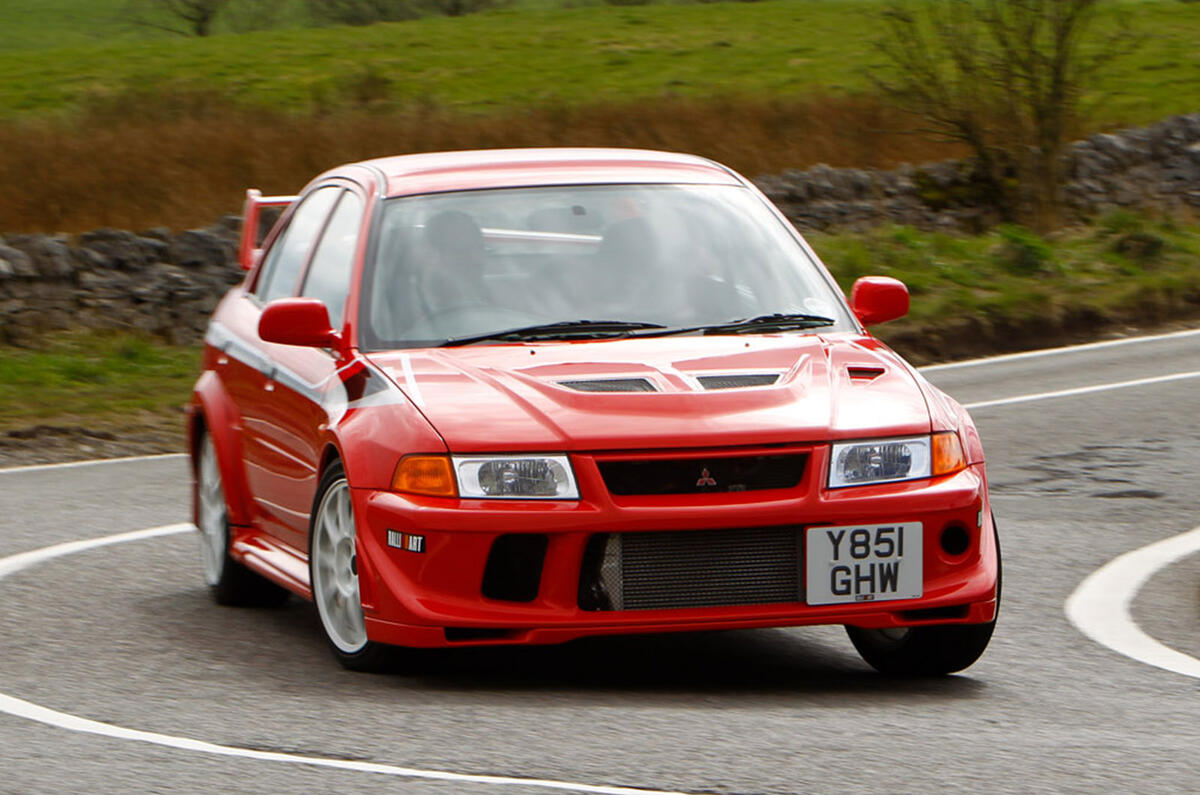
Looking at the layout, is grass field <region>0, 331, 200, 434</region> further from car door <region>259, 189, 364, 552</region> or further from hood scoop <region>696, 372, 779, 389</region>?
hood scoop <region>696, 372, 779, 389</region>

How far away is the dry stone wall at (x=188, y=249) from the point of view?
57.6 ft

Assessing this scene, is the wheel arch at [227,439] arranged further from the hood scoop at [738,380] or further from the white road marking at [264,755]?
the hood scoop at [738,380]

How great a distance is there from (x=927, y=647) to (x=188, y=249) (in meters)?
13.7

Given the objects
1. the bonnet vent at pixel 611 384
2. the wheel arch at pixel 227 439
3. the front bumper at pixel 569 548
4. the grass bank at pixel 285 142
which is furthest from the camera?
the grass bank at pixel 285 142

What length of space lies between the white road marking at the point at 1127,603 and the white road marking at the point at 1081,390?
4404mm

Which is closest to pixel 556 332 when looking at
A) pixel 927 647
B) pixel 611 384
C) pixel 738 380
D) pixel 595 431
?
pixel 611 384

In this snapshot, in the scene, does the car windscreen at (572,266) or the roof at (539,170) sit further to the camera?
the roof at (539,170)


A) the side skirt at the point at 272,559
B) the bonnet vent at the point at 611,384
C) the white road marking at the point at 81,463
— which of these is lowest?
the white road marking at the point at 81,463

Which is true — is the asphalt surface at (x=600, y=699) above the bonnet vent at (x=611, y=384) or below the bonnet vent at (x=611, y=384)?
below

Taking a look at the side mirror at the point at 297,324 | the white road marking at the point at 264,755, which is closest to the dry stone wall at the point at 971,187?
the side mirror at the point at 297,324

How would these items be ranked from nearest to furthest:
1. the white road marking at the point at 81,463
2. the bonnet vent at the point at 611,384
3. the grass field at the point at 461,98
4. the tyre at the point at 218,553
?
1. the bonnet vent at the point at 611,384
2. the tyre at the point at 218,553
3. the white road marking at the point at 81,463
4. the grass field at the point at 461,98

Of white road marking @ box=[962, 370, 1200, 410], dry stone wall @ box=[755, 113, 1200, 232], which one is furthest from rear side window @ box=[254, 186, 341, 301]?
dry stone wall @ box=[755, 113, 1200, 232]

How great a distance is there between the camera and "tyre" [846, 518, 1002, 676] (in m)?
6.05

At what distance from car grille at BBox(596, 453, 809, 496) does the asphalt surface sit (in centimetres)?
59
